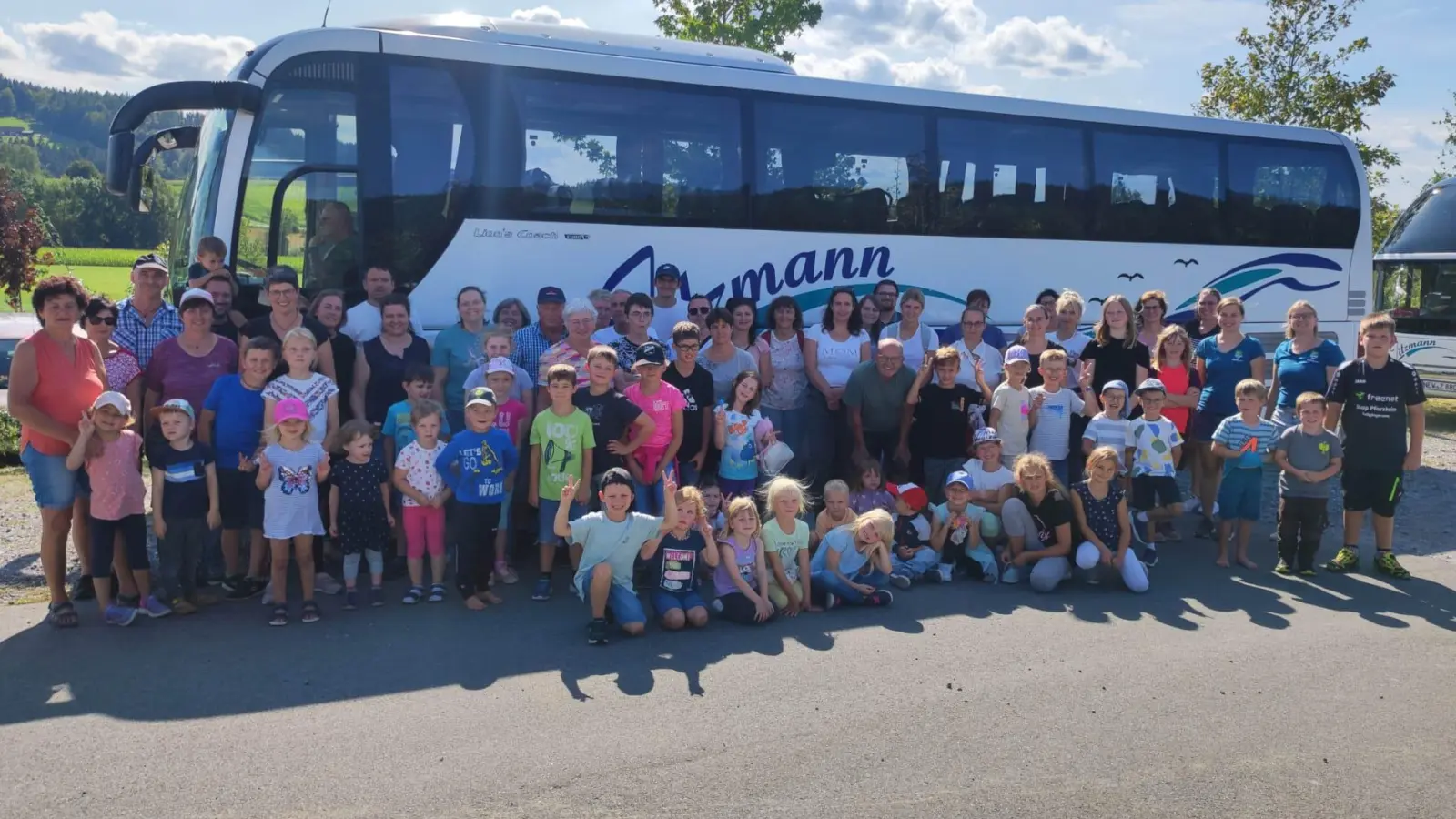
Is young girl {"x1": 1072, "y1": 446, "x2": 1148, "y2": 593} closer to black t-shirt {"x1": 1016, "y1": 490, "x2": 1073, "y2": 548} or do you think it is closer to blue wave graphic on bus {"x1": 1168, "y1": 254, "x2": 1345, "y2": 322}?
black t-shirt {"x1": 1016, "y1": 490, "x2": 1073, "y2": 548}

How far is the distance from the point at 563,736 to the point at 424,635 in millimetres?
1655

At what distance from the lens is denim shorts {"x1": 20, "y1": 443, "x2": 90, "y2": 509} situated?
5.95m

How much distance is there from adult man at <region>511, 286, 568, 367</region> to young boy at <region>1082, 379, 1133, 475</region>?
383 centimetres

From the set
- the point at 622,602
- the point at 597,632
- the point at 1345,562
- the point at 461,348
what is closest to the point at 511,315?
the point at 461,348

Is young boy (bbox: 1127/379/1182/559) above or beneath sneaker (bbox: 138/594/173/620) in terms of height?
above

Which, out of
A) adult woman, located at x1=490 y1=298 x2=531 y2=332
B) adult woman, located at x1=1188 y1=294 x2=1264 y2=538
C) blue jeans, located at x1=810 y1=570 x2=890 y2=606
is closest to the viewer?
blue jeans, located at x1=810 y1=570 x2=890 y2=606

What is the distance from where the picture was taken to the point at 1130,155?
38.4 feet

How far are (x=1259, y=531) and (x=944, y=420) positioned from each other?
10.4 feet

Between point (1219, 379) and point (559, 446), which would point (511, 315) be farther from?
point (1219, 379)

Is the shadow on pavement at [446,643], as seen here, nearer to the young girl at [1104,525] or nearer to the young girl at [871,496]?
the young girl at [1104,525]

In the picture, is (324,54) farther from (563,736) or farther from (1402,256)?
(1402,256)

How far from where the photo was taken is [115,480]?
5918 millimetres

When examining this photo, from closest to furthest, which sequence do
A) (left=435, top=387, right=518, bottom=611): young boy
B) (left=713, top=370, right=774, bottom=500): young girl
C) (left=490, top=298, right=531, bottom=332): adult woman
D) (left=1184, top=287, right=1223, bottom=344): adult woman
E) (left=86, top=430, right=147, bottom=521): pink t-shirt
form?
(left=86, top=430, right=147, bottom=521): pink t-shirt
(left=435, top=387, right=518, bottom=611): young boy
(left=713, top=370, right=774, bottom=500): young girl
(left=490, top=298, right=531, bottom=332): adult woman
(left=1184, top=287, right=1223, bottom=344): adult woman

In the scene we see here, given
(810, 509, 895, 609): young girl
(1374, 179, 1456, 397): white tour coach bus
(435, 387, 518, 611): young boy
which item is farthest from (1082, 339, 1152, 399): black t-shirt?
(1374, 179, 1456, 397): white tour coach bus
